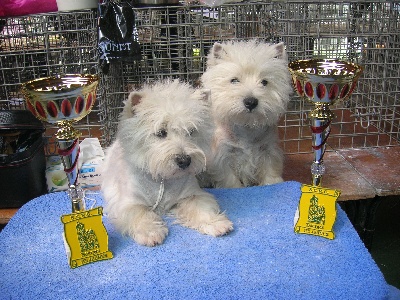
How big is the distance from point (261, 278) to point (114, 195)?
69 centimetres

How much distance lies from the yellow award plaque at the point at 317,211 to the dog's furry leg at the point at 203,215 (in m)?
0.29

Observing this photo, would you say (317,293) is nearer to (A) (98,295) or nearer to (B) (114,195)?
(A) (98,295)

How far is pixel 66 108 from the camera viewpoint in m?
1.43

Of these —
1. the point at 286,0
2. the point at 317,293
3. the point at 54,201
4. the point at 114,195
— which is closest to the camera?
the point at 317,293

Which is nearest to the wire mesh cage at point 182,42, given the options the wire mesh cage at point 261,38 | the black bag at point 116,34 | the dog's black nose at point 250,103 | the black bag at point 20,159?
the wire mesh cage at point 261,38

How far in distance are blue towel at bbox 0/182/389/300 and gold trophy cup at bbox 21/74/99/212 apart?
0.25 meters

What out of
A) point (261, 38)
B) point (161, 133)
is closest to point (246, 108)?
point (161, 133)

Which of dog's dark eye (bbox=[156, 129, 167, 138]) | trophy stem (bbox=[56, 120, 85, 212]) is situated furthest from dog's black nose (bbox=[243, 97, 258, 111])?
trophy stem (bbox=[56, 120, 85, 212])

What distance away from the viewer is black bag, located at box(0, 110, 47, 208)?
205 cm

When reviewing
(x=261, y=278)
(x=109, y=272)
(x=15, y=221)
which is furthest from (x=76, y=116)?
(x=261, y=278)

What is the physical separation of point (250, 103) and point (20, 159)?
→ 43.6 inches

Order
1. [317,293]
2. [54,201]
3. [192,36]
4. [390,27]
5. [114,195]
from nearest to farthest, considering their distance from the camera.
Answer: [317,293] < [114,195] < [54,201] < [192,36] < [390,27]

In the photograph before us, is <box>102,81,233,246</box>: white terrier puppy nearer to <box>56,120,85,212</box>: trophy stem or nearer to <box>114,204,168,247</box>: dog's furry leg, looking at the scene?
<box>114,204,168,247</box>: dog's furry leg

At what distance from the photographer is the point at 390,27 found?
2697 mm
